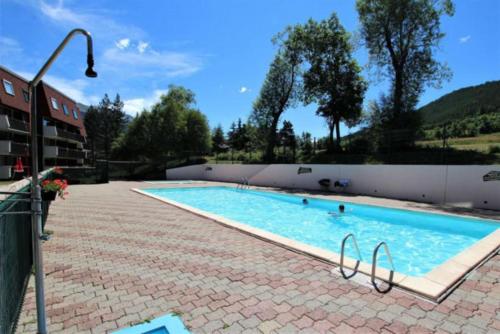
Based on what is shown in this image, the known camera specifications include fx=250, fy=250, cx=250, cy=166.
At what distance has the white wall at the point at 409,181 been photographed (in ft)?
29.8

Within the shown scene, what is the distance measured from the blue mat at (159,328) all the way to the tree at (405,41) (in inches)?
689

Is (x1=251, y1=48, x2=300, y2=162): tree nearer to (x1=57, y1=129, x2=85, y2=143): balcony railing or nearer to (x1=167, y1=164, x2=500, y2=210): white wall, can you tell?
(x1=167, y1=164, x2=500, y2=210): white wall

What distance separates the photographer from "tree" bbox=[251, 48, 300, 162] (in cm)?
2117

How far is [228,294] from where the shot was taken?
2.97 metres

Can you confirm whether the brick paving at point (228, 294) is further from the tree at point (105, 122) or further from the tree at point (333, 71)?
the tree at point (105, 122)

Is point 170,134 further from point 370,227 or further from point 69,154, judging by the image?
point 370,227

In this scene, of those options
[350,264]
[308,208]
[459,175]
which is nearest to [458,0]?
[459,175]

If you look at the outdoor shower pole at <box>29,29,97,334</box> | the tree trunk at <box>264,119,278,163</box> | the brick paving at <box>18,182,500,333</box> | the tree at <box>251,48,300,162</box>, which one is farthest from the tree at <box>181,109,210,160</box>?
the outdoor shower pole at <box>29,29,97,334</box>

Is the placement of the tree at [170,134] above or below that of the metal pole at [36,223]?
above

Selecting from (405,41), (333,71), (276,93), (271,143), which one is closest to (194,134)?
(271,143)

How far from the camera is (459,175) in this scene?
9.57 m

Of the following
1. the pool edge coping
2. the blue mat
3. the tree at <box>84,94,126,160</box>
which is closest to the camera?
the blue mat

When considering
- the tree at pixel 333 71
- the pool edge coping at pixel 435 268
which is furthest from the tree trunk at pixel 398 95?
the pool edge coping at pixel 435 268

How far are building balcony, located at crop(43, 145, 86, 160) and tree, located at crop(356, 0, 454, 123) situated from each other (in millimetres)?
27317
